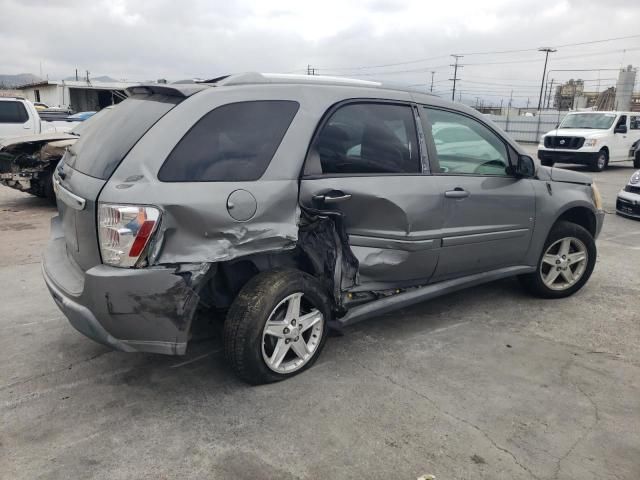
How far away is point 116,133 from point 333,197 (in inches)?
52.8

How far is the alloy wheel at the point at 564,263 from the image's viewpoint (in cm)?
467

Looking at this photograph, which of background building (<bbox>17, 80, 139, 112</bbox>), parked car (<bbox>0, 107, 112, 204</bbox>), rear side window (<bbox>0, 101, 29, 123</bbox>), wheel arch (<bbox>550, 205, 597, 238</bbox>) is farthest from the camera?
background building (<bbox>17, 80, 139, 112</bbox>)

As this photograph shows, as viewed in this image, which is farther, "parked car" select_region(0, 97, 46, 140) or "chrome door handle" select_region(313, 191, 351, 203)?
"parked car" select_region(0, 97, 46, 140)

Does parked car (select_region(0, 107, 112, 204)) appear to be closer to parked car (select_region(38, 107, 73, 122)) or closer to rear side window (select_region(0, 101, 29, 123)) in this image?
rear side window (select_region(0, 101, 29, 123))

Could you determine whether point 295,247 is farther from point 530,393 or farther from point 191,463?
point 530,393

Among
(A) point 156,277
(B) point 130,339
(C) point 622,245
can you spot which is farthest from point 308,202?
(C) point 622,245

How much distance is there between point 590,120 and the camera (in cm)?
1738

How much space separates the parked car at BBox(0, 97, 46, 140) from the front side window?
10983mm

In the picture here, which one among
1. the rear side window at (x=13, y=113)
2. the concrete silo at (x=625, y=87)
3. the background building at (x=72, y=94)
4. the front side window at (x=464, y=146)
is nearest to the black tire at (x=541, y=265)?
the front side window at (x=464, y=146)

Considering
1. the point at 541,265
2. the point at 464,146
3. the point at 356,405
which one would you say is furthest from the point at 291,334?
the point at 541,265

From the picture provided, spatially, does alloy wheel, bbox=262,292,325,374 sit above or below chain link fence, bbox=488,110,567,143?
below

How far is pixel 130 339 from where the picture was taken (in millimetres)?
2750

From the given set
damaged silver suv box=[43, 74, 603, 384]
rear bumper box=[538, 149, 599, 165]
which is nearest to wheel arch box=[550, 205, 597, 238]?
damaged silver suv box=[43, 74, 603, 384]

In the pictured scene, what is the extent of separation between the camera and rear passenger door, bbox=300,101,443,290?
3.23m
